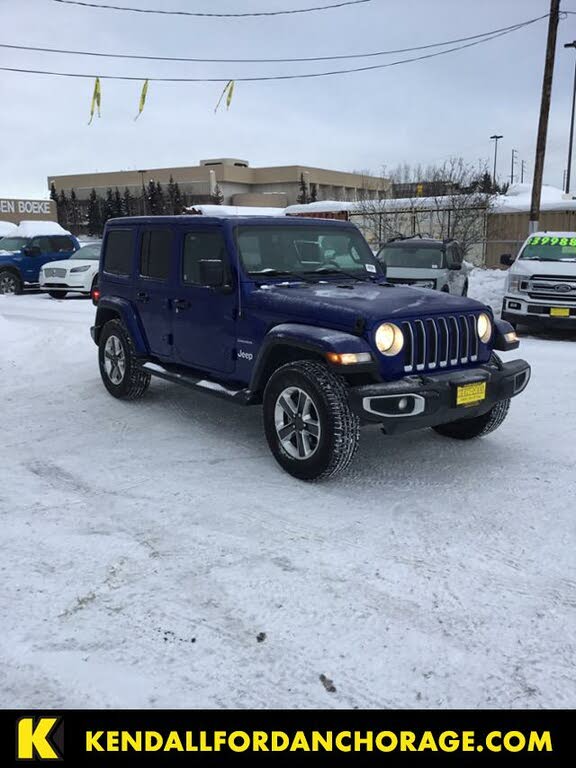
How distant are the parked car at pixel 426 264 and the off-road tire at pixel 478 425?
818cm

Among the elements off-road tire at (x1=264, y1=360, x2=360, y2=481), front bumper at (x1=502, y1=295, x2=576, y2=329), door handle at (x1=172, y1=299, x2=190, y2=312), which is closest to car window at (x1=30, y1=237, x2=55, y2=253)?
front bumper at (x1=502, y1=295, x2=576, y2=329)

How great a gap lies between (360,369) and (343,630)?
74.2 inches

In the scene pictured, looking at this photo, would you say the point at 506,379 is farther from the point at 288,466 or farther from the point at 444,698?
the point at 444,698

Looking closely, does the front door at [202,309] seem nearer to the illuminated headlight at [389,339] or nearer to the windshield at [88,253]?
the illuminated headlight at [389,339]

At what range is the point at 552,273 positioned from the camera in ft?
39.4

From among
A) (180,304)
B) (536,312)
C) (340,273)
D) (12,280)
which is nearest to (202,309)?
(180,304)

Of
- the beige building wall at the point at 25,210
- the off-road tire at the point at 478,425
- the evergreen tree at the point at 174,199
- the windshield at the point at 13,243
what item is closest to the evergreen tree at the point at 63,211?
the evergreen tree at the point at 174,199

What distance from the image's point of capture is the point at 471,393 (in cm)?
486

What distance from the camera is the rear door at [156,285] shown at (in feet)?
21.0

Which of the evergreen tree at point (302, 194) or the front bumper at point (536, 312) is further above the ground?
the evergreen tree at point (302, 194)

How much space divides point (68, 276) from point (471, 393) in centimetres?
1536

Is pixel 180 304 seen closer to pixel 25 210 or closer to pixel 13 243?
pixel 13 243

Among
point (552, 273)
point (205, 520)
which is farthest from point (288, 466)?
point (552, 273)
